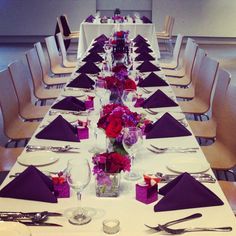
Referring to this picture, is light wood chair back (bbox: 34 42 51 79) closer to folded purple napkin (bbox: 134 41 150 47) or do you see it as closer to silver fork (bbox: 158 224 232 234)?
folded purple napkin (bbox: 134 41 150 47)

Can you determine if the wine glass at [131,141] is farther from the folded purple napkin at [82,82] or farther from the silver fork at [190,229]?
the folded purple napkin at [82,82]

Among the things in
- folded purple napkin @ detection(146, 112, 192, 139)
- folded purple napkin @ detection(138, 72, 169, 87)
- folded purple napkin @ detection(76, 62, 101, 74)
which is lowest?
folded purple napkin @ detection(76, 62, 101, 74)

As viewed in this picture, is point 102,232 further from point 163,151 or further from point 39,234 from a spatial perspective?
point 163,151

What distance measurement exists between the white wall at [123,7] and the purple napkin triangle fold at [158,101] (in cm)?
976

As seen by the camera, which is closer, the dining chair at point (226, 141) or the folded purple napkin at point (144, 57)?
the dining chair at point (226, 141)

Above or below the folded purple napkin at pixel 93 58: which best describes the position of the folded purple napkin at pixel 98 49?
below

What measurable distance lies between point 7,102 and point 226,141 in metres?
1.73

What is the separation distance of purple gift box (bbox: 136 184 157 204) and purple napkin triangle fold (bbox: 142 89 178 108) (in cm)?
140

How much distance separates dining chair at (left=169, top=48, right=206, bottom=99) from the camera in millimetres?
4905

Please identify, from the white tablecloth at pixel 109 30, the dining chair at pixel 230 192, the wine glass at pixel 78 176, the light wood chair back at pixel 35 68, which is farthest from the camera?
the white tablecloth at pixel 109 30

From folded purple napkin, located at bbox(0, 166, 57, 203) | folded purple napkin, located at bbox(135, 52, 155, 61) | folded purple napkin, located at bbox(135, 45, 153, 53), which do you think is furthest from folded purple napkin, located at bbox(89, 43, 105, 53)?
folded purple napkin, located at bbox(0, 166, 57, 203)

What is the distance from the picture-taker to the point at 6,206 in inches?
69.4

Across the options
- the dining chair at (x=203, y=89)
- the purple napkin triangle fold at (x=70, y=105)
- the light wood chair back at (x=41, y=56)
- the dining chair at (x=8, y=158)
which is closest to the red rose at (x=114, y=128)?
the purple napkin triangle fold at (x=70, y=105)

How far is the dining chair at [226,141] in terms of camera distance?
3024mm
